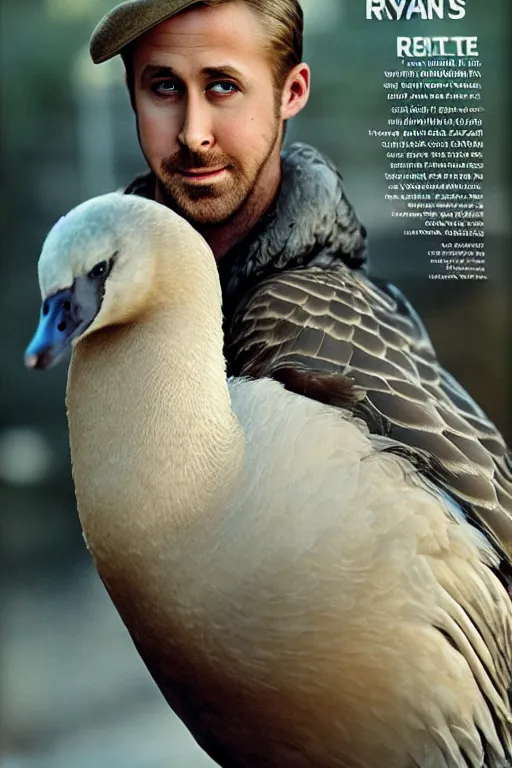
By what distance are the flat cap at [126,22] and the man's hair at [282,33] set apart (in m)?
0.08

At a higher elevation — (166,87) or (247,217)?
(166,87)

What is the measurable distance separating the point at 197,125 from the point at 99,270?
0.83 ft

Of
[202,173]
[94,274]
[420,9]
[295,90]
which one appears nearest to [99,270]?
[94,274]

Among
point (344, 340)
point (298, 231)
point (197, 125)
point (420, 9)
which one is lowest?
point (344, 340)

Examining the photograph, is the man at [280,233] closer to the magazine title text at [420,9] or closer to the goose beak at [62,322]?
the magazine title text at [420,9]

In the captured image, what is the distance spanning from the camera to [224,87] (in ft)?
3.67

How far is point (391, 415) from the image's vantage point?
3.56 feet

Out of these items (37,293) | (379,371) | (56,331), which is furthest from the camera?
(37,293)

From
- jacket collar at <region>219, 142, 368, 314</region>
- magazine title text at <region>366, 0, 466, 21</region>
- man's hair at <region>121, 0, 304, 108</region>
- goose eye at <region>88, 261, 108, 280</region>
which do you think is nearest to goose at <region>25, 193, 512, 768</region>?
goose eye at <region>88, 261, 108, 280</region>

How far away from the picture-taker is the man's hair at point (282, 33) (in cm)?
112

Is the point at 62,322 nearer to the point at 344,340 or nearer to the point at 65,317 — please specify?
the point at 65,317

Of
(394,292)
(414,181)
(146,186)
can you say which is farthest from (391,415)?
(146,186)

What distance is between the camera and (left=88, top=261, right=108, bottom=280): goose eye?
37.9 inches

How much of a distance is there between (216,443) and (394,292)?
0.32 metres
